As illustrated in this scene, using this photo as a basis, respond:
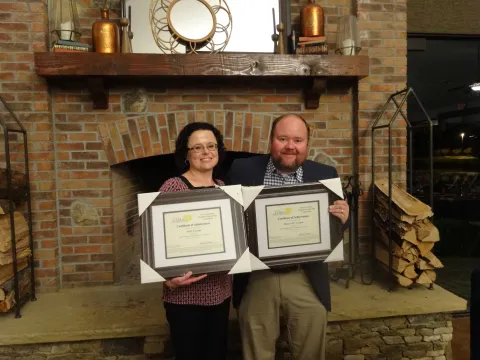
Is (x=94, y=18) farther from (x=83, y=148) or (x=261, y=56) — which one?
(x=261, y=56)

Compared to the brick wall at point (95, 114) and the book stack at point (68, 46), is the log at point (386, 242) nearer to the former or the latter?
the brick wall at point (95, 114)

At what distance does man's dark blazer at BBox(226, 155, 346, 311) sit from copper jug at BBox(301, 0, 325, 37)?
1.17 metres

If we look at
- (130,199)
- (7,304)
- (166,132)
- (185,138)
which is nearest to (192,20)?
(166,132)

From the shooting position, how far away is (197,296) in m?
1.54

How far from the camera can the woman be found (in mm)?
1536

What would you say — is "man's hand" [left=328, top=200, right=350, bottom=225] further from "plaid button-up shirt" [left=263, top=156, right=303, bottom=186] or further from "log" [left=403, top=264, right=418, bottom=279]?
"log" [left=403, top=264, right=418, bottom=279]

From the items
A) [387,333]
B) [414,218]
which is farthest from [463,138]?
[387,333]

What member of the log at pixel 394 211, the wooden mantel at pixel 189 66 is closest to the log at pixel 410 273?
the log at pixel 394 211

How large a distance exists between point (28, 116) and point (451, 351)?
10.2 ft

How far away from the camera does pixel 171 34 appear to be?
8.39ft

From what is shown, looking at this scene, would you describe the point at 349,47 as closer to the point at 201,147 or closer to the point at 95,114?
the point at 201,147

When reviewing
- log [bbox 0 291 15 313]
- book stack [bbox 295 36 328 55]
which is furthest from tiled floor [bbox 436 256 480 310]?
log [bbox 0 291 15 313]

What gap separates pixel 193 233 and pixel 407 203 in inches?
60.7

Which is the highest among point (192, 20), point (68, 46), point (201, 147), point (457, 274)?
point (192, 20)
